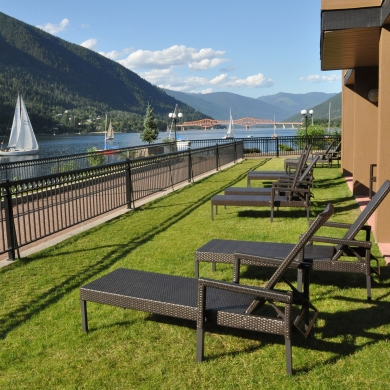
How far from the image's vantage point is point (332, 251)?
4.95m

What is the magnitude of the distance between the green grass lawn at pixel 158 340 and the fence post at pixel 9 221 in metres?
0.21

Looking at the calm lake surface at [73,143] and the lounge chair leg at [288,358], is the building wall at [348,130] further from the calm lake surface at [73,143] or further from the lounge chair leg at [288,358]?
the calm lake surface at [73,143]

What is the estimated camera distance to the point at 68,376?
3340mm

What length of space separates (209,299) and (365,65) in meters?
9.57

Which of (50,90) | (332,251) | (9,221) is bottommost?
(332,251)

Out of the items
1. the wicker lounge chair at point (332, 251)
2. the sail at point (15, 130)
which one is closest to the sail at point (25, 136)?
the sail at point (15, 130)

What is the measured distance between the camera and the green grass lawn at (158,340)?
3.27 meters

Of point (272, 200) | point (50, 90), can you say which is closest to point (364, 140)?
point (272, 200)

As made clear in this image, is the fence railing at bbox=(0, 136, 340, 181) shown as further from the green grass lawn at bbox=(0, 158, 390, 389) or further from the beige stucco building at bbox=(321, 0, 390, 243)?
the green grass lawn at bbox=(0, 158, 390, 389)

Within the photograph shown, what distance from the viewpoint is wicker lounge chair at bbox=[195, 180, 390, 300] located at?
452 cm

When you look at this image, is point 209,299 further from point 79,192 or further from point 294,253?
point 79,192

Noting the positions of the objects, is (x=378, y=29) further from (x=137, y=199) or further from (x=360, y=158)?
(x=137, y=199)

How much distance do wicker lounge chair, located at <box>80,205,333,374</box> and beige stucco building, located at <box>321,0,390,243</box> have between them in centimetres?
365

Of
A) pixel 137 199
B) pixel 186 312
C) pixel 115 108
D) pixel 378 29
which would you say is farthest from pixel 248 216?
pixel 115 108
